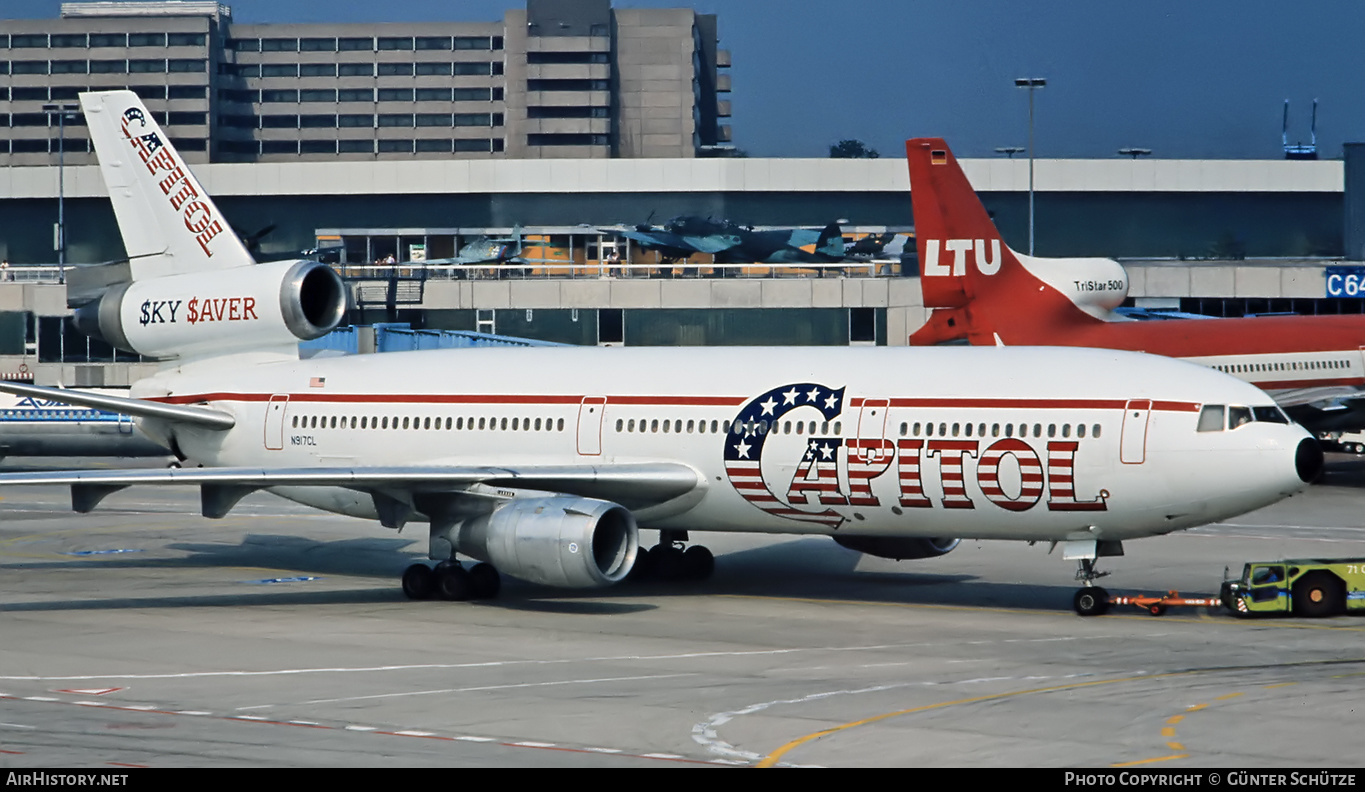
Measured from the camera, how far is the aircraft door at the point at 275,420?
1401 inches

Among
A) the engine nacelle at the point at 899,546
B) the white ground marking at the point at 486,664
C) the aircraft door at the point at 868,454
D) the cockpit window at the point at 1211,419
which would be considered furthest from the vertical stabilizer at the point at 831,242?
the white ground marking at the point at 486,664

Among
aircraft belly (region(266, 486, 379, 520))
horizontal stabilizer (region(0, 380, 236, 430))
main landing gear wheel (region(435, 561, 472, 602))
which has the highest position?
horizontal stabilizer (region(0, 380, 236, 430))

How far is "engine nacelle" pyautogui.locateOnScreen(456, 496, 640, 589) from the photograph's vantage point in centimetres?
2852

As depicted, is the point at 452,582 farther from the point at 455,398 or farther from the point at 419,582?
the point at 455,398

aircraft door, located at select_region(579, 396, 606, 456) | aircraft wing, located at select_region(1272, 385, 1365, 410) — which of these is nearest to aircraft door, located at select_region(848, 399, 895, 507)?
aircraft door, located at select_region(579, 396, 606, 456)

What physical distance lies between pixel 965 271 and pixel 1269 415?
24.8 metres

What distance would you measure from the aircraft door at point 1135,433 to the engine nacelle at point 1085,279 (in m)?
25.4

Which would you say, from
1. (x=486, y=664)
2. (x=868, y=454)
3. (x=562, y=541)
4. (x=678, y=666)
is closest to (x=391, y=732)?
(x=486, y=664)

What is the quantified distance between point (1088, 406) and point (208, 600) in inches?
674

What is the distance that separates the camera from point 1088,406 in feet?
91.9

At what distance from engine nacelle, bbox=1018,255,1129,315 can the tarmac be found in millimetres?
14845

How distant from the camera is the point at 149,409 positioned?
35688mm

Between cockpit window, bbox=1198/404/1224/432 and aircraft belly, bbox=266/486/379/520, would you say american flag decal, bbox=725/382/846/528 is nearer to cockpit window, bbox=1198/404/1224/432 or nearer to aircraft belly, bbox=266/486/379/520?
cockpit window, bbox=1198/404/1224/432

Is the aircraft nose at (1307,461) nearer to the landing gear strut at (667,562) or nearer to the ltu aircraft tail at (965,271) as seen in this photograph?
the landing gear strut at (667,562)
